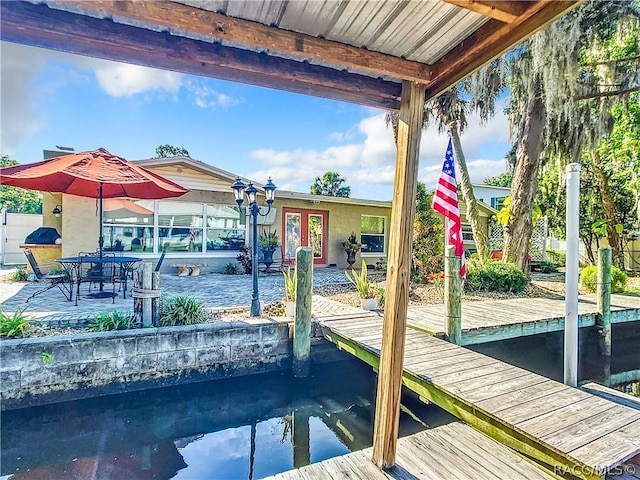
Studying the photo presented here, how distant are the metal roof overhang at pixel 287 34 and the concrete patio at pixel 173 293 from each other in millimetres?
4479

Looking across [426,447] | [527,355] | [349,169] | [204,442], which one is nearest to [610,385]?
[527,355]

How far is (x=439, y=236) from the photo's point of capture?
966cm

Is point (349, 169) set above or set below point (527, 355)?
above

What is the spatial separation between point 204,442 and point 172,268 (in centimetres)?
771

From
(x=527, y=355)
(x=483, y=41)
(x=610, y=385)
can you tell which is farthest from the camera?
(x=527, y=355)

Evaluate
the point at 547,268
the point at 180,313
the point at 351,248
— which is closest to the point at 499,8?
the point at 180,313

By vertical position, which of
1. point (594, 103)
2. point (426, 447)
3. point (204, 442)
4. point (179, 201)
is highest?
point (594, 103)

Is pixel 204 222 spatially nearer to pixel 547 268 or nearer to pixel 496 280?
pixel 496 280

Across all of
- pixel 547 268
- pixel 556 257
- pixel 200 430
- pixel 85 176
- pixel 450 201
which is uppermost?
pixel 85 176

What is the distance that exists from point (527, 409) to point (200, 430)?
326 centimetres

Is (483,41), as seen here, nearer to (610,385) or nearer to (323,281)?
(610,385)

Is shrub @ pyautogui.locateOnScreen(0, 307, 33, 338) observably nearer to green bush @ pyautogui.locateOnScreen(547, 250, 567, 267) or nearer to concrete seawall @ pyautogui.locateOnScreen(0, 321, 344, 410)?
concrete seawall @ pyautogui.locateOnScreen(0, 321, 344, 410)

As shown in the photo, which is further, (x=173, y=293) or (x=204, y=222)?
(x=204, y=222)

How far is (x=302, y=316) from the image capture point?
16.4 ft
